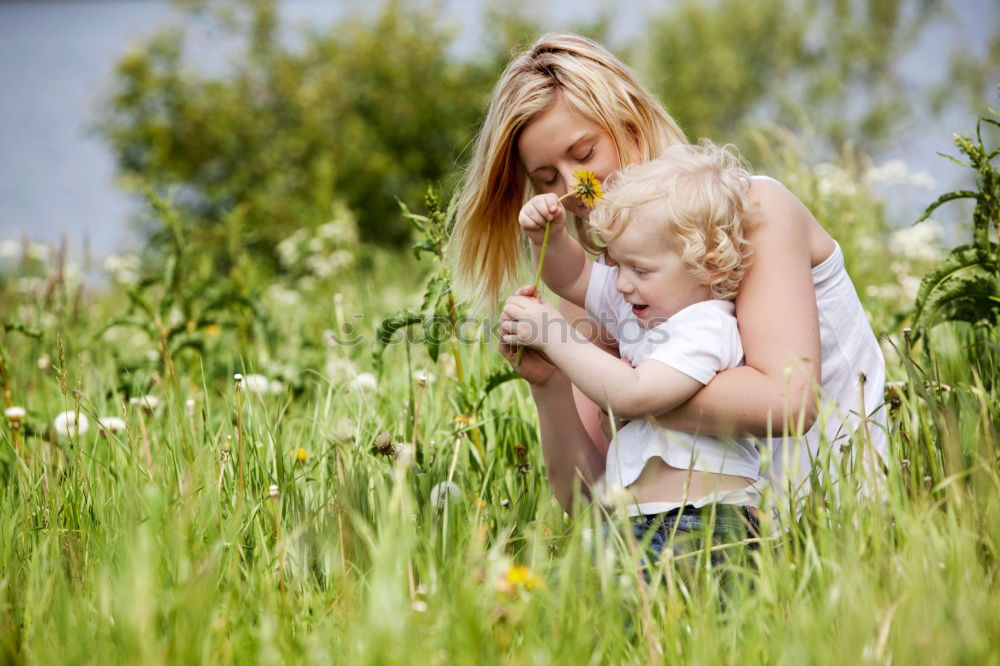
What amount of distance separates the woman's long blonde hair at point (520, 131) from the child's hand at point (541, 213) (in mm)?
337

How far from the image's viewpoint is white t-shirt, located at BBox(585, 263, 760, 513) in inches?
65.9

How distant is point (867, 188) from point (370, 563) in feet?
12.0

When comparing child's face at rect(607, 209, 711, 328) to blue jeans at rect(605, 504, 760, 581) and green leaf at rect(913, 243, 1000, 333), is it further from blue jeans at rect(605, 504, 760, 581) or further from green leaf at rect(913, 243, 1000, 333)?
green leaf at rect(913, 243, 1000, 333)

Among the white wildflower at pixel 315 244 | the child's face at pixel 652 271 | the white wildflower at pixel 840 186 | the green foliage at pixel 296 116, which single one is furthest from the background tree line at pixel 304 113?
the child's face at pixel 652 271

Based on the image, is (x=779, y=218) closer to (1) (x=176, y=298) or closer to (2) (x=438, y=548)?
(2) (x=438, y=548)

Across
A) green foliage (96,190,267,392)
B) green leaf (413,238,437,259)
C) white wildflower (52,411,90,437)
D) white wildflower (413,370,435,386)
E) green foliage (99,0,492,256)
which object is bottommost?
white wildflower (52,411,90,437)

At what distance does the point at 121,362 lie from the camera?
112 inches

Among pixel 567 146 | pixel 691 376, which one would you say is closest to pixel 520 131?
pixel 567 146

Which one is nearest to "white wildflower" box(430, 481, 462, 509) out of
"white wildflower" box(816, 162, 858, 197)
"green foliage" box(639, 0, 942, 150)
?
"white wildflower" box(816, 162, 858, 197)

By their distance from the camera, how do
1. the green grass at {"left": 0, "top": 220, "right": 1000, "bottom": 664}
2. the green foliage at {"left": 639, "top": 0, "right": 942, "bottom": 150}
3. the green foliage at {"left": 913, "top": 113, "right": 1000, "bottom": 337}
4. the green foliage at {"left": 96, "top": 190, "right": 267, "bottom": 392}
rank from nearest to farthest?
1. the green grass at {"left": 0, "top": 220, "right": 1000, "bottom": 664}
2. the green foliage at {"left": 913, "top": 113, "right": 1000, "bottom": 337}
3. the green foliage at {"left": 96, "top": 190, "right": 267, "bottom": 392}
4. the green foliage at {"left": 639, "top": 0, "right": 942, "bottom": 150}

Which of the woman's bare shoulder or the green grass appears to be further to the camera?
the woman's bare shoulder

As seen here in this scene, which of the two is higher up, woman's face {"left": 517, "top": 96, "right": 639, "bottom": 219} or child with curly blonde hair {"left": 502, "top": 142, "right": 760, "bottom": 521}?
woman's face {"left": 517, "top": 96, "right": 639, "bottom": 219}

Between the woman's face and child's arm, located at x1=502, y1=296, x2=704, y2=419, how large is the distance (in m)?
0.48

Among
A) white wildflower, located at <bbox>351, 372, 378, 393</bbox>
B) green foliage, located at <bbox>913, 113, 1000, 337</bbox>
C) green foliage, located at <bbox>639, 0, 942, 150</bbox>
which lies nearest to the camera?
green foliage, located at <bbox>913, 113, 1000, 337</bbox>
